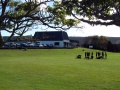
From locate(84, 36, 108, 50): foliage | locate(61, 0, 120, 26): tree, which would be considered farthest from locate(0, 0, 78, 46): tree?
locate(84, 36, 108, 50): foliage

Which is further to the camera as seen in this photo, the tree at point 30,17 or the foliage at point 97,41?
the foliage at point 97,41

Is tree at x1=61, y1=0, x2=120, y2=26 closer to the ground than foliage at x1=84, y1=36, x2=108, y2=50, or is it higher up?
higher up

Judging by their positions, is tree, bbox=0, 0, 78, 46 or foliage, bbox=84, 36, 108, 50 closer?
tree, bbox=0, 0, 78, 46

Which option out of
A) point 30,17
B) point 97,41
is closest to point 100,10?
point 30,17

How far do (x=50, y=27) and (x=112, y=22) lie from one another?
4677 millimetres

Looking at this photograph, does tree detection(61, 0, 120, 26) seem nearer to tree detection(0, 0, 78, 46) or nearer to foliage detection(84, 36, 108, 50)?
tree detection(0, 0, 78, 46)

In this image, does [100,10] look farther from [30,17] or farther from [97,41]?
[97,41]

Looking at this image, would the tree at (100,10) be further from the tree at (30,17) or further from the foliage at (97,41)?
the foliage at (97,41)

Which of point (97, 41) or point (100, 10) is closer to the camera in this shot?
point (100, 10)

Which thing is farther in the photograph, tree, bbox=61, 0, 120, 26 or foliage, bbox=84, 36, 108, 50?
foliage, bbox=84, 36, 108, 50

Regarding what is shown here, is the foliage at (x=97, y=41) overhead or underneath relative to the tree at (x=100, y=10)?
underneath

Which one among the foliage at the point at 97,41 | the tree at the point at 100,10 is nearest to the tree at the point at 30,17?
the tree at the point at 100,10

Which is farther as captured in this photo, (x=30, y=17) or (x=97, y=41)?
(x=97, y=41)

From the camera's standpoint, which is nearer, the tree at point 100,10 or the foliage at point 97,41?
the tree at point 100,10
